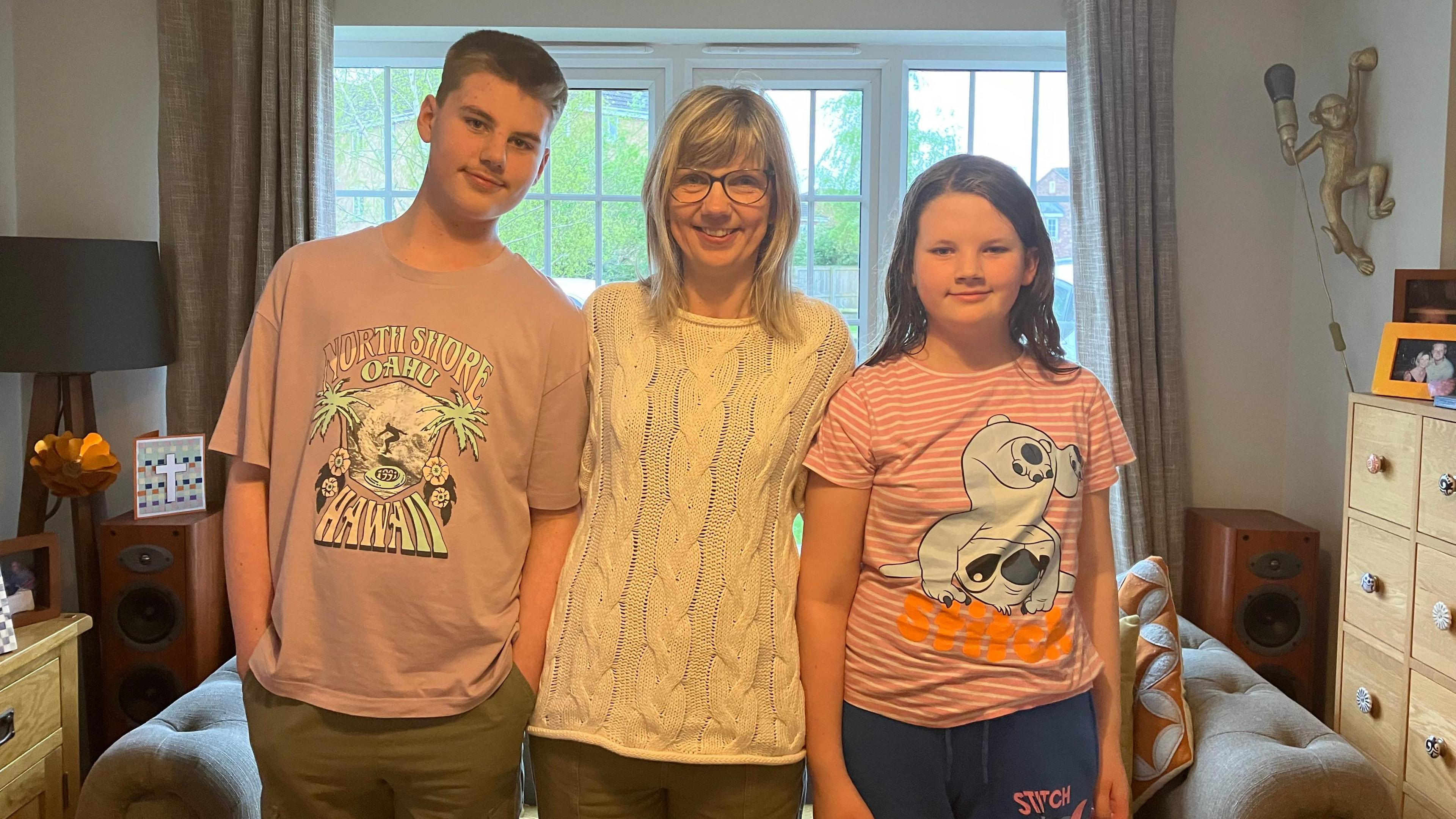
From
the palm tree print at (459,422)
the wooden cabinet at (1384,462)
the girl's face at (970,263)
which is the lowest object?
the wooden cabinet at (1384,462)

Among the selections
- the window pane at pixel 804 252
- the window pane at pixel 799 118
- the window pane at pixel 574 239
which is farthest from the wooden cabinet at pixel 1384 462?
the window pane at pixel 574 239

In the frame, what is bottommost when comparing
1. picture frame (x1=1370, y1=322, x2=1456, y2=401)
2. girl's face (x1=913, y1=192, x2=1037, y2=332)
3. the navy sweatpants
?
the navy sweatpants

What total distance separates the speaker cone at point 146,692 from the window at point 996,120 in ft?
A: 8.49

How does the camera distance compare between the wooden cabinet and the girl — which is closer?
the girl

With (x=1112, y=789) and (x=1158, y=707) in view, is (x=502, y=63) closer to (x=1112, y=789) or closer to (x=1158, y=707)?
(x=1112, y=789)

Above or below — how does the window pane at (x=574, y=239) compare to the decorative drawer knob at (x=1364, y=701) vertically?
above

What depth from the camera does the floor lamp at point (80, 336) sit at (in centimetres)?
254

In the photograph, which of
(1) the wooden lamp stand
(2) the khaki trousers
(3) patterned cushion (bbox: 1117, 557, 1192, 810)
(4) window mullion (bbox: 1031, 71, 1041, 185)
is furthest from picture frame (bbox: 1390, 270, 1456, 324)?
A: (1) the wooden lamp stand

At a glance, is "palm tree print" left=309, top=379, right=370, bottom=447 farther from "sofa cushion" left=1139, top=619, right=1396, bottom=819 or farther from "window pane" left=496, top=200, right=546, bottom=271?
"window pane" left=496, top=200, right=546, bottom=271

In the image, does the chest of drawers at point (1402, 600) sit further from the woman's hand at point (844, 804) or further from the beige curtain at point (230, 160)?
Answer: the beige curtain at point (230, 160)

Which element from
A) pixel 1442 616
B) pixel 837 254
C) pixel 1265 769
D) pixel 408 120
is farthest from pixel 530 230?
pixel 1442 616

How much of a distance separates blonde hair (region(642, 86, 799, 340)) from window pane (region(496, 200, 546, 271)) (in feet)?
6.31

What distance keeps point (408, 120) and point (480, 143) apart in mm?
2152

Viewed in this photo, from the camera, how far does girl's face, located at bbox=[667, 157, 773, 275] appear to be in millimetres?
1347
